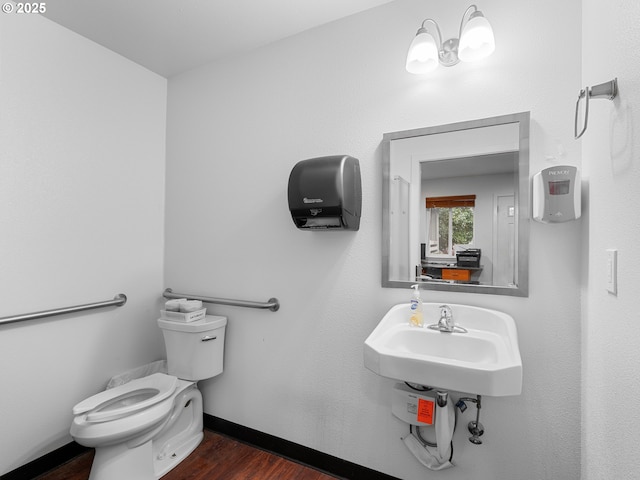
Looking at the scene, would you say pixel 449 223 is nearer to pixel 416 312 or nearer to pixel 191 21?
pixel 416 312

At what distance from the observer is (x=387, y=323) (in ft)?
4.48

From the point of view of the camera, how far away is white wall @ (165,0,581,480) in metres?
1.24

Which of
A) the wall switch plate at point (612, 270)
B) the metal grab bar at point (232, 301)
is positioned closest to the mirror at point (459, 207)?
the wall switch plate at point (612, 270)

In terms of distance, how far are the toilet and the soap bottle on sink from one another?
1.20 m

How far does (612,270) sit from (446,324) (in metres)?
0.61

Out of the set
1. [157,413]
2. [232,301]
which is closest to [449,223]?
[232,301]

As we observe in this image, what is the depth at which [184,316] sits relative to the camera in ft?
6.18

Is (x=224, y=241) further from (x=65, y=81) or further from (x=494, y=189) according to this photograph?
(x=494, y=189)

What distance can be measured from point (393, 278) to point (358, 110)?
900 millimetres

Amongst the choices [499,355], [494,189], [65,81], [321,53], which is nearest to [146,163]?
[65,81]

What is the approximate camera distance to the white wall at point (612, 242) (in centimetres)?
71

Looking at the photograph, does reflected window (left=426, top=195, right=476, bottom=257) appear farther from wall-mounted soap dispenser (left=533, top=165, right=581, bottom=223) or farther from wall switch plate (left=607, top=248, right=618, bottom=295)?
wall switch plate (left=607, top=248, right=618, bottom=295)

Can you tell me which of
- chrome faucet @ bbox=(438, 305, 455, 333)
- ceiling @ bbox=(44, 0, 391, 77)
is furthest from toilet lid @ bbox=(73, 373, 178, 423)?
ceiling @ bbox=(44, 0, 391, 77)

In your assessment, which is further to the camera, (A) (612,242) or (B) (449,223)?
(B) (449,223)
